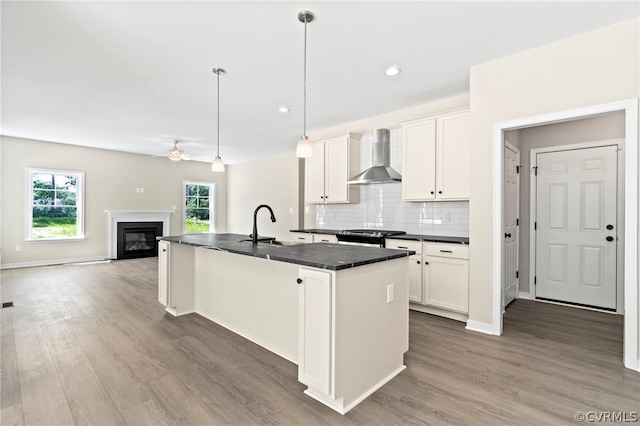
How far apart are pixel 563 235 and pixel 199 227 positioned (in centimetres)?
847

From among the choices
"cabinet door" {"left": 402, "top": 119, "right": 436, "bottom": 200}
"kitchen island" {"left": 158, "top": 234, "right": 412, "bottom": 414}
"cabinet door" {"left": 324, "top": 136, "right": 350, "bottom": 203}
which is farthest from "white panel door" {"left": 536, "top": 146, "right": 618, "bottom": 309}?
"kitchen island" {"left": 158, "top": 234, "right": 412, "bottom": 414}

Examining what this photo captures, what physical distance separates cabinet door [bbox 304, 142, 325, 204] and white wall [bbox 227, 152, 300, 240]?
6.69ft

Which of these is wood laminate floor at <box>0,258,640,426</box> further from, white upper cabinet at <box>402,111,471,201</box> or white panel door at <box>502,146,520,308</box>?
white upper cabinet at <box>402,111,471,201</box>

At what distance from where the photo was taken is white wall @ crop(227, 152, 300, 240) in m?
7.65

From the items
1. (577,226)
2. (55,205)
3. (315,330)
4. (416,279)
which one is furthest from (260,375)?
(55,205)

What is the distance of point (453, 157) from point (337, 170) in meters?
1.87

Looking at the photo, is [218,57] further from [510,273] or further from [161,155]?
[161,155]

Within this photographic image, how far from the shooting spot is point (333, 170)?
508cm

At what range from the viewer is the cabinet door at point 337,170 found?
193 inches

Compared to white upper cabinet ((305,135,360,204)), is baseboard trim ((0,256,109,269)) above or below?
below

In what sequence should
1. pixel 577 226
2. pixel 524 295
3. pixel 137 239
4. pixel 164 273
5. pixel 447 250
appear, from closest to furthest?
pixel 447 250, pixel 164 273, pixel 577 226, pixel 524 295, pixel 137 239

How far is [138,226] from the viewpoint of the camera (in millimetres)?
7766

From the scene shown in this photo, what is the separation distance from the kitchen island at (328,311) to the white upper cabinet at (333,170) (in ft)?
7.82

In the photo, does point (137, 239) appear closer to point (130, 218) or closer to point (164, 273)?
point (130, 218)
